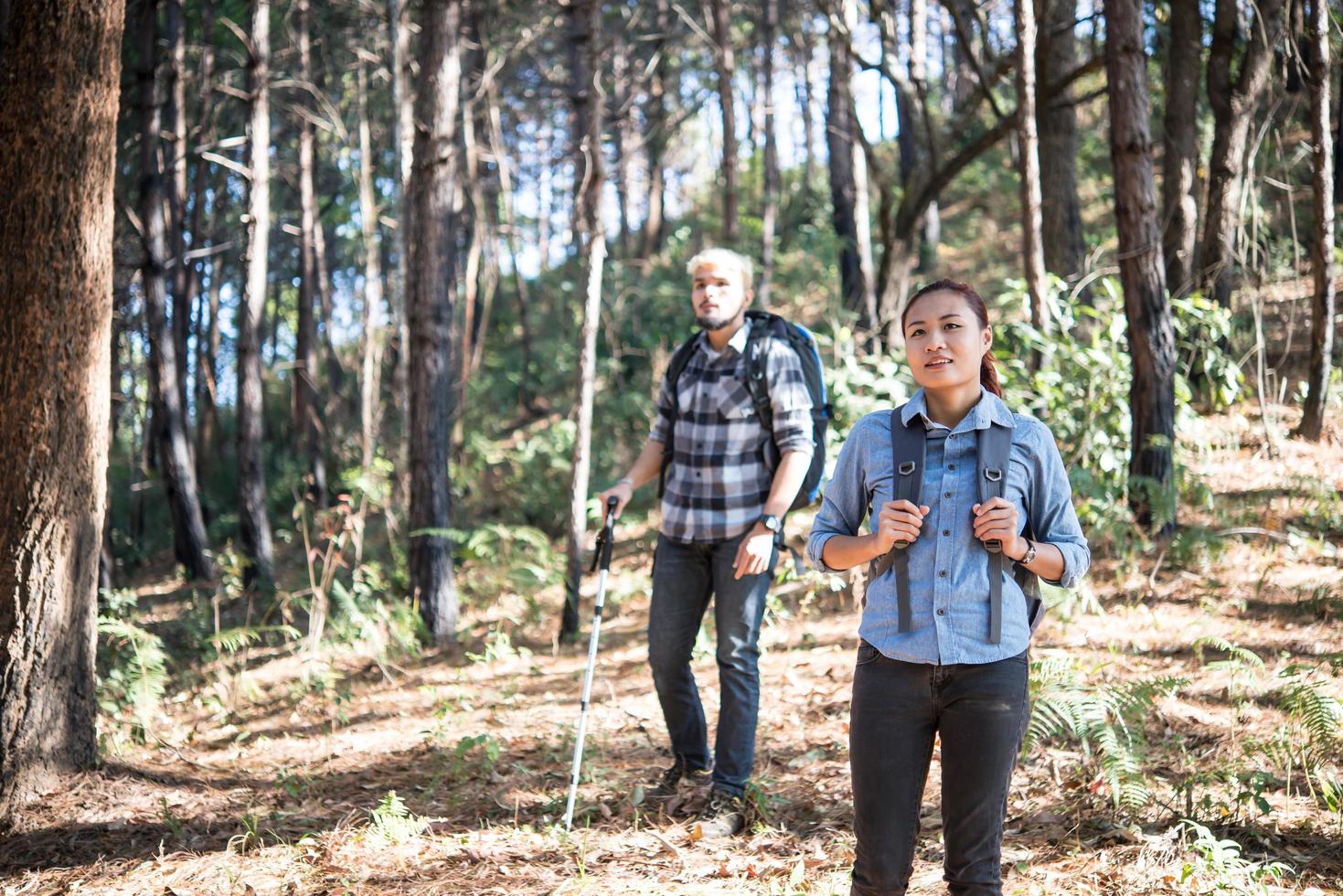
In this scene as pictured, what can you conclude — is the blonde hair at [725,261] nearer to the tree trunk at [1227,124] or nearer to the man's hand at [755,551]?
the man's hand at [755,551]

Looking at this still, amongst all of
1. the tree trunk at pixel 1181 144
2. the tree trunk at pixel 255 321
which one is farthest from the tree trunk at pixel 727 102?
the tree trunk at pixel 255 321

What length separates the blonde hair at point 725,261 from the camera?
433 centimetres

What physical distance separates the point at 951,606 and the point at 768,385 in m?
1.90

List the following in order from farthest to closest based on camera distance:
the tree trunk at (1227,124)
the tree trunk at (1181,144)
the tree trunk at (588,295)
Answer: the tree trunk at (1181,144) < the tree trunk at (1227,124) < the tree trunk at (588,295)

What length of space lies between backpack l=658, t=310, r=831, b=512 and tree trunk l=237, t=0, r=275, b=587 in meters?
10.1

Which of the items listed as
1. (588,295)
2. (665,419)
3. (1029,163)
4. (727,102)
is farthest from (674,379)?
(727,102)

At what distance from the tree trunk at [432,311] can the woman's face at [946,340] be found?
6.69 m

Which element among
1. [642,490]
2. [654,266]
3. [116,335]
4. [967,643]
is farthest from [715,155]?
[967,643]

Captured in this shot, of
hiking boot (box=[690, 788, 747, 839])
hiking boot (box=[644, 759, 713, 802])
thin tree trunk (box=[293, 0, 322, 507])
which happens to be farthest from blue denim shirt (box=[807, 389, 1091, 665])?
thin tree trunk (box=[293, 0, 322, 507])

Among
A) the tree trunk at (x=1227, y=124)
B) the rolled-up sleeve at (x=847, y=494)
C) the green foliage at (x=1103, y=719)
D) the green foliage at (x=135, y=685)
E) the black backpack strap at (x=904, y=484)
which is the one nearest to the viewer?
the black backpack strap at (x=904, y=484)

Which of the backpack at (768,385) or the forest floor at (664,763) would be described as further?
the backpack at (768,385)

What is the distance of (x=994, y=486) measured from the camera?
255 centimetres

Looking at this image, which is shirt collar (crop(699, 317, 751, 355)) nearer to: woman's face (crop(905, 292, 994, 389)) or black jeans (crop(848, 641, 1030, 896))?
woman's face (crop(905, 292, 994, 389))

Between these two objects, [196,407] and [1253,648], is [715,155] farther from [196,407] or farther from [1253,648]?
[1253,648]
